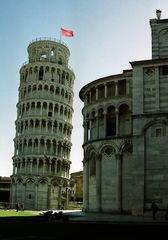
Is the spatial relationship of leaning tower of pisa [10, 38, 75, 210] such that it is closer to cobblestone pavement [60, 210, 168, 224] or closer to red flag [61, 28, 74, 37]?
red flag [61, 28, 74, 37]

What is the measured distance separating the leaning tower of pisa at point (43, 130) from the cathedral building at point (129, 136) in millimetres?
33133


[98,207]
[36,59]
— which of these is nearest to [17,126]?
[36,59]

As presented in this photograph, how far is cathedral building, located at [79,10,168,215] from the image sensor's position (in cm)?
3800

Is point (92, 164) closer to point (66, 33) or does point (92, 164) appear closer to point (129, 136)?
point (129, 136)

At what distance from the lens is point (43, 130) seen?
87.1 metres

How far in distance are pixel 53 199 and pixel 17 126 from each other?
18631 millimetres

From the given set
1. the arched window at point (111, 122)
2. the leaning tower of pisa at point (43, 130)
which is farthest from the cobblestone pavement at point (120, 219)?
the leaning tower of pisa at point (43, 130)

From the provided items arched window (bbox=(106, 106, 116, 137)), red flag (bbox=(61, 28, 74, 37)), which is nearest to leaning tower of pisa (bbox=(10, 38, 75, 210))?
red flag (bbox=(61, 28, 74, 37))

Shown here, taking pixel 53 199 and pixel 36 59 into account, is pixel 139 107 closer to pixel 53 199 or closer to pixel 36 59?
pixel 53 199

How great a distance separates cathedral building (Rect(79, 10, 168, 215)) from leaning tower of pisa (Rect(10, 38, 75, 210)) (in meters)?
33.1

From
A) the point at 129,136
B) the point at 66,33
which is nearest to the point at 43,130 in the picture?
the point at 66,33

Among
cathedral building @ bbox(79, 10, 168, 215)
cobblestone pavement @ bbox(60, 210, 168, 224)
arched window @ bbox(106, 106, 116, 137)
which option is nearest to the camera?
cobblestone pavement @ bbox(60, 210, 168, 224)

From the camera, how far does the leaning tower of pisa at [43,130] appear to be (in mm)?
83875

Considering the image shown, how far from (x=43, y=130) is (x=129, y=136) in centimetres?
4360
